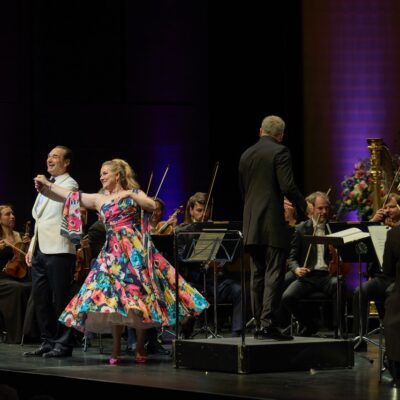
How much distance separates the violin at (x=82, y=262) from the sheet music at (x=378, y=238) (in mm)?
2981

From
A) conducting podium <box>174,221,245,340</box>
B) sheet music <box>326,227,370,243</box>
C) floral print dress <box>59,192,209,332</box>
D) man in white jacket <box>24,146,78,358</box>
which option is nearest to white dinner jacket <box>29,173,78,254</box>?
man in white jacket <box>24,146,78,358</box>

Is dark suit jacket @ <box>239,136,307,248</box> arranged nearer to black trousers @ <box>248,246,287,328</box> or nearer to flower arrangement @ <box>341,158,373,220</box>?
black trousers @ <box>248,246,287,328</box>

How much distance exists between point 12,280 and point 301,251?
244cm

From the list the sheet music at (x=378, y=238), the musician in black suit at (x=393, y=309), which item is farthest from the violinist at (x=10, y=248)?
the musician in black suit at (x=393, y=309)

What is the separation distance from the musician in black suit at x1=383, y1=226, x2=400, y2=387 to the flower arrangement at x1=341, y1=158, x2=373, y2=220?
3.51m

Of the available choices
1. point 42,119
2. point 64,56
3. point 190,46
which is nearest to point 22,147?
point 42,119

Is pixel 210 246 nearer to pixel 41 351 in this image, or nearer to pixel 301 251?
pixel 301 251

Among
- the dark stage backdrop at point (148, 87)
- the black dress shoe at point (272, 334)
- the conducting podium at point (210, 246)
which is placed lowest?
the black dress shoe at point (272, 334)

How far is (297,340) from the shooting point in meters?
6.30

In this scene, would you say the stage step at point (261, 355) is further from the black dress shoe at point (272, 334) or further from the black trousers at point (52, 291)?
the black trousers at point (52, 291)

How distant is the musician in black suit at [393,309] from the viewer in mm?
5363

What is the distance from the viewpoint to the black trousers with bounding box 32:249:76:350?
23.0 feet

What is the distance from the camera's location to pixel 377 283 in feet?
25.2

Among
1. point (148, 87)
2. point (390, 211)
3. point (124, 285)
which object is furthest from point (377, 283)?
point (148, 87)
